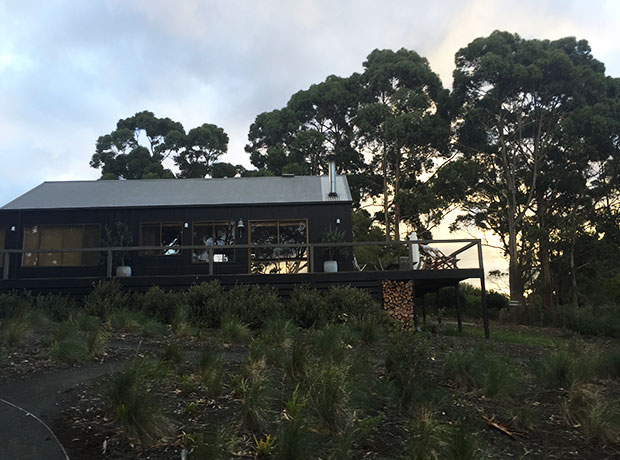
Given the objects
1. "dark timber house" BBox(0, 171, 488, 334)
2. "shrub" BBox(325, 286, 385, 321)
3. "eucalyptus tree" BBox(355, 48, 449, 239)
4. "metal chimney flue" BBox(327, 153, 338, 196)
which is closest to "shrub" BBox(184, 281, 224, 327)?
"shrub" BBox(325, 286, 385, 321)

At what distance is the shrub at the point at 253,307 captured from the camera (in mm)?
9180

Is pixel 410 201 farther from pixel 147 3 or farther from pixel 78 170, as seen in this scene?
pixel 78 170

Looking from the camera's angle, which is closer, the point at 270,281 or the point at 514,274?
the point at 270,281

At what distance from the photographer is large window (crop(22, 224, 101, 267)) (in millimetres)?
14320

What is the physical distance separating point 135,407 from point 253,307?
5.73 m

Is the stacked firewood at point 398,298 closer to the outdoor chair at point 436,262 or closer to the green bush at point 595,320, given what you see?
the outdoor chair at point 436,262

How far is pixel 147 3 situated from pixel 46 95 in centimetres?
382

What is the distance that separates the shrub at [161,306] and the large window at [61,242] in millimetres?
5452

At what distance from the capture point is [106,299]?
32.0 ft

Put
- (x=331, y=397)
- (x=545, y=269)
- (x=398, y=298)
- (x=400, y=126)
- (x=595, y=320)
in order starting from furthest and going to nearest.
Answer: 1. (x=400, y=126)
2. (x=545, y=269)
3. (x=595, y=320)
4. (x=398, y=298)
5. (x=331, y=397)

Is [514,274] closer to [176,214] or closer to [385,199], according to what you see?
[385,199]

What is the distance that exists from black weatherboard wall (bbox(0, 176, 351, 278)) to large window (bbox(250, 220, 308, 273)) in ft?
0.66

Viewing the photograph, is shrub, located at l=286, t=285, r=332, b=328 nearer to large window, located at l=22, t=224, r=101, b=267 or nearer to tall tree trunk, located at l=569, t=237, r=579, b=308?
large window, located at l=22, t=224, r=101, b=267

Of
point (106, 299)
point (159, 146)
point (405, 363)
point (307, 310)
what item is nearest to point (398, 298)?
point (307, 310)
